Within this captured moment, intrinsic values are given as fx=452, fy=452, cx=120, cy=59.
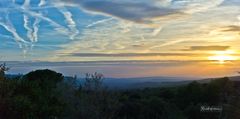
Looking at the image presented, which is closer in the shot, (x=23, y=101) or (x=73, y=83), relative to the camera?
(x=23, y=101)

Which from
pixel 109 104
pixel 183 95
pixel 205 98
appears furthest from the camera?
pixel 183 95

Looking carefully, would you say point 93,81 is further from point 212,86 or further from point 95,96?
point 212,86

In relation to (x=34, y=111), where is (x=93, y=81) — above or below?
above

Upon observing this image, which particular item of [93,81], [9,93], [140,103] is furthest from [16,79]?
[140,103]

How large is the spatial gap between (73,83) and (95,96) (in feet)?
5.42

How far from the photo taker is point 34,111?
14.9 m

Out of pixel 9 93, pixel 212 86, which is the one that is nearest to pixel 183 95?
pixel 212 86

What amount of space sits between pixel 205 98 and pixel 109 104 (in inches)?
991

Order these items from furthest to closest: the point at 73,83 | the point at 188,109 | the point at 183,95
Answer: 1. the point at 183,95
2. the point at 188,109
3. the point at 73,83

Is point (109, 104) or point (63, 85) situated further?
point (63, 85)

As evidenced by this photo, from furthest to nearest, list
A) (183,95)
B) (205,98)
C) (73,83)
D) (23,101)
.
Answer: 1. (183,95)
2. (205,98)
3. (73,83)
4. (23,101)

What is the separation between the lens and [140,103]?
34.8 meters

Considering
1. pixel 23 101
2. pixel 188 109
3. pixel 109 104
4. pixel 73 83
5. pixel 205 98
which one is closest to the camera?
pixel 23 101

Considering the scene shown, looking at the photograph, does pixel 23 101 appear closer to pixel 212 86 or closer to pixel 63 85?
pixel 63 85
